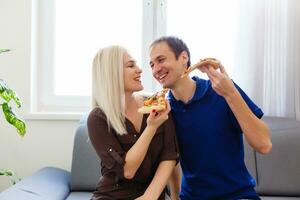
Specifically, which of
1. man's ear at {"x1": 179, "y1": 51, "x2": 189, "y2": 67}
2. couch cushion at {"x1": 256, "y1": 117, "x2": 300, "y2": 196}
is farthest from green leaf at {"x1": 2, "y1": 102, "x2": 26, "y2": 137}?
couch cushion at {"x1": 256, "y1": 117, "x2": 300, "y2": 196}

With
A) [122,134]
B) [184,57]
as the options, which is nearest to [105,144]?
[122,134]

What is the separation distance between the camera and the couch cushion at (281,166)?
7.10ft

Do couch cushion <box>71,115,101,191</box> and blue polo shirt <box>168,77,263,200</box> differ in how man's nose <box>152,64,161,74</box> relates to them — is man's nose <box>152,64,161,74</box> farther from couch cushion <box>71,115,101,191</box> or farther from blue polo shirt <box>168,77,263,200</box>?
couch cushion <box>71,115,101,191</box>

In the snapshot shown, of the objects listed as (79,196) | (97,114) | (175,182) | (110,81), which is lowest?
(79,196)

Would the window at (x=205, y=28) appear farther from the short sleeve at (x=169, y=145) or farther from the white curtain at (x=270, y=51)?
the short sleeve at (x=169, y=145)

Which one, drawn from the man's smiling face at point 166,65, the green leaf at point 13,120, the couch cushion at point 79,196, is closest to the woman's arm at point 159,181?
the man's smiling face at point 166,65

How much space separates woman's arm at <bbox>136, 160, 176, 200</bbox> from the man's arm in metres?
0.33

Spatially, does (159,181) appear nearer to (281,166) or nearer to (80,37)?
(281,166)

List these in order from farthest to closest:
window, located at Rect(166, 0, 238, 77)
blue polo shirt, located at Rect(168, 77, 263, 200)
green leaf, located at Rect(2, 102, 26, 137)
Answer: window, located at Rect(166, 0, 238, 77) → green leaf, located at Rect(2, 102, 26, 137) → blue polo shirt, located at Rect(168, 77, 263, 200)

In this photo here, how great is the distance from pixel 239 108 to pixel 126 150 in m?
0.48

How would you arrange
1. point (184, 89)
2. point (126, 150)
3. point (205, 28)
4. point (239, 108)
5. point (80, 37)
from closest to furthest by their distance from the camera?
point (239, 108) < point (126, 150) < point (184, 89) < point (205, 28) < point (80, 37)

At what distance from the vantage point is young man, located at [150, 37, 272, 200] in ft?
4.45

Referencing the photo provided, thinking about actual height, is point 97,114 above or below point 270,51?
below

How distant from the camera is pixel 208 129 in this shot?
1.44 metres
